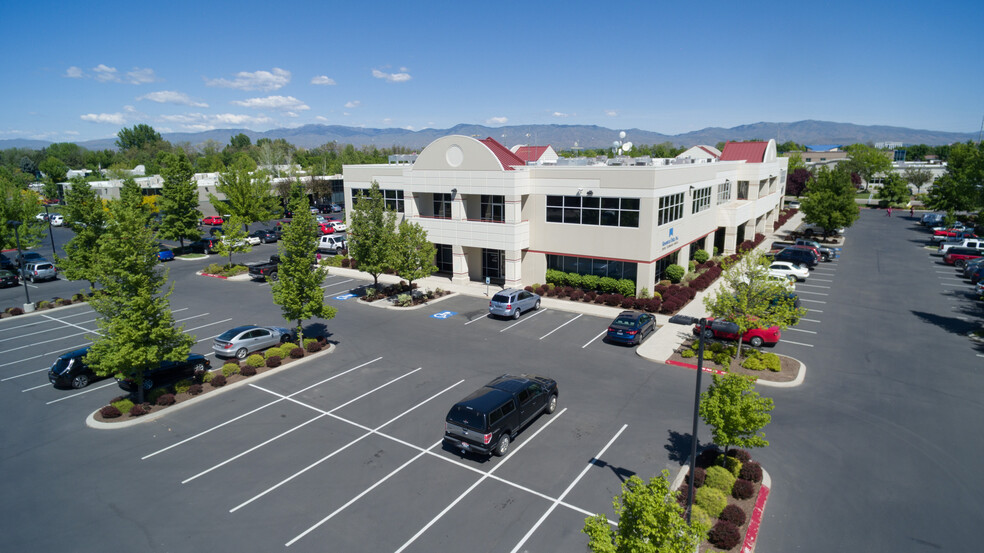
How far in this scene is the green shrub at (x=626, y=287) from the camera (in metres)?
32.7

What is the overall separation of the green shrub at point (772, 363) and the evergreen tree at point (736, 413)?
8675 millimetres

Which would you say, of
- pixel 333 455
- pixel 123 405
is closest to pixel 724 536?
pixel 333 455

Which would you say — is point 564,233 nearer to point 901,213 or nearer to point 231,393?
point 231,393

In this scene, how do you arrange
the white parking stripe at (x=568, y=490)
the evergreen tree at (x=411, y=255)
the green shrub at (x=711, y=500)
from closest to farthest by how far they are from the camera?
1. the white parking stripe at (x=568, y=490)
2. the green shrub at (x=711, y=500)
3. the evergreen tree at (x=411, y=255)

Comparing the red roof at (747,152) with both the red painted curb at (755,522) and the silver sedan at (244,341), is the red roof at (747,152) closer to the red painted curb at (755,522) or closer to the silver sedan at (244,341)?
the red painted curb at (755,522)

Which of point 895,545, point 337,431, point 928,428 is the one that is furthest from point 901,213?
point 337,431

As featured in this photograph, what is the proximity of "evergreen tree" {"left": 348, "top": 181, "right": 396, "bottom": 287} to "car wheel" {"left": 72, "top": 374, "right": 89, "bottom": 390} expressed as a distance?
1511cm

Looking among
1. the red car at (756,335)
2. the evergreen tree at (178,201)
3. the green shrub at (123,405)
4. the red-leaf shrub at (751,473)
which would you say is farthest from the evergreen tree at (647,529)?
the evergreen tree at (178,201)

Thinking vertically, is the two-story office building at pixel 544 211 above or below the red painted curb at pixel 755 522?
above

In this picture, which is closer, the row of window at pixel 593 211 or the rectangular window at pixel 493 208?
the row of window at pixel 593 211

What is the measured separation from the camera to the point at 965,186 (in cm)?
3152

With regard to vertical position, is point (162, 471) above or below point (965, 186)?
below

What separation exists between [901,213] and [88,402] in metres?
99.0

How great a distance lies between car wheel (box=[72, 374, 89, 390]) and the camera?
2120cm
